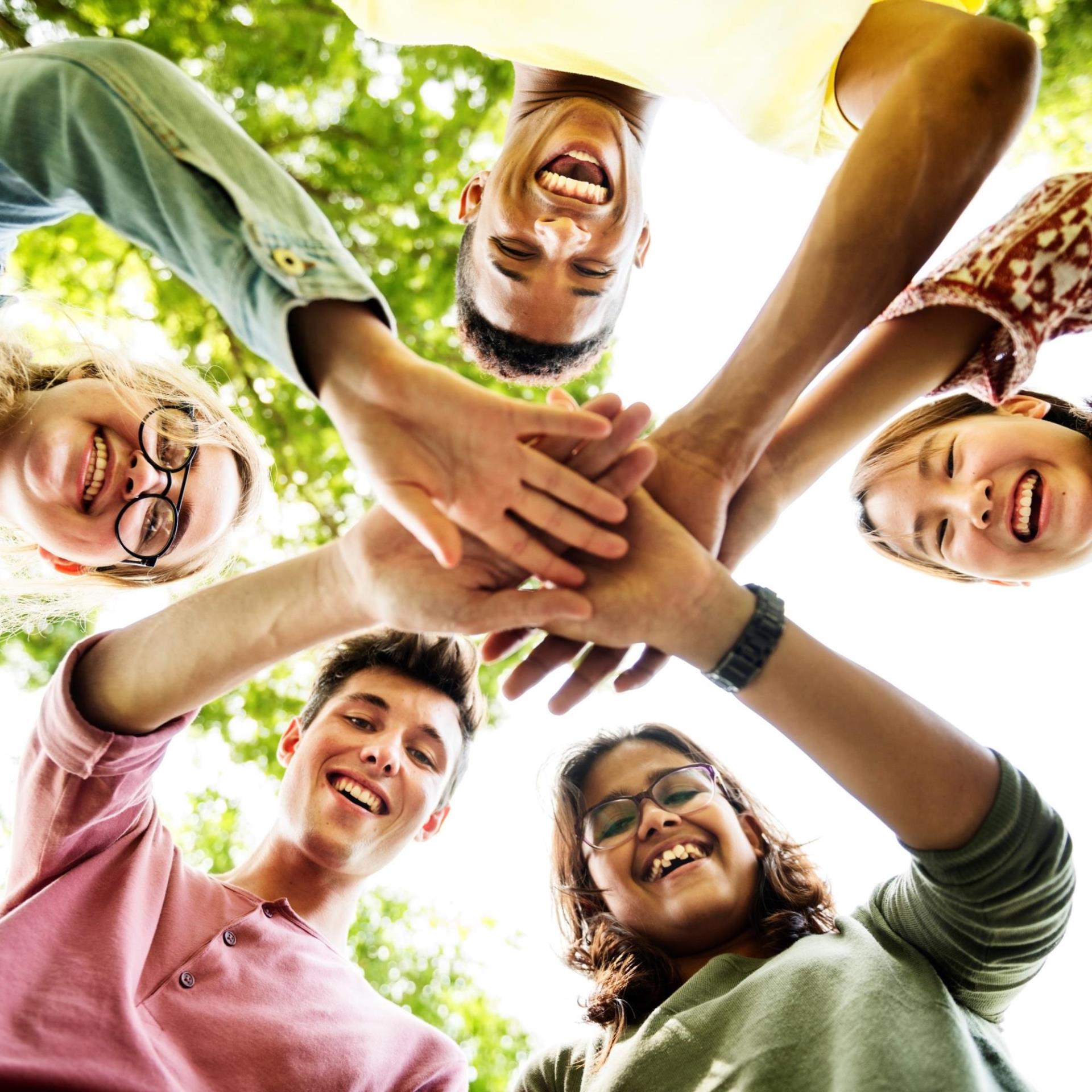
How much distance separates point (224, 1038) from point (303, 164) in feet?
14.2

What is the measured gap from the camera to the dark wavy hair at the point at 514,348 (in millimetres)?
3635

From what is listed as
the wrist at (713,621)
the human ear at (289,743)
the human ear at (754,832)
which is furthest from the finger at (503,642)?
the human ear at (289,743)

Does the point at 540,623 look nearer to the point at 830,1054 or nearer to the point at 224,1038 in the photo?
the point at 830,1054

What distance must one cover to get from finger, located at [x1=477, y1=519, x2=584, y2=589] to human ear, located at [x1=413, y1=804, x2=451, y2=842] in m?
1.76

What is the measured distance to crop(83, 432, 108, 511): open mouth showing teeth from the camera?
8.97 feet

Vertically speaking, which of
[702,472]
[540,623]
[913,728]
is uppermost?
[702,472]

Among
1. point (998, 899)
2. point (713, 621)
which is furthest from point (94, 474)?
point (998, 899)

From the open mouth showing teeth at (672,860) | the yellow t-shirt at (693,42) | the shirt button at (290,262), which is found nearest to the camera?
the shirt button at (290,262)

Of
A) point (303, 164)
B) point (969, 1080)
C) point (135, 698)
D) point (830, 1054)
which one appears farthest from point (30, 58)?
point (303, 164)

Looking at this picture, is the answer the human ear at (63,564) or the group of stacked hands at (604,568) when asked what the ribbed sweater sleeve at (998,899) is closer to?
the group of stacked hands at (604,568)

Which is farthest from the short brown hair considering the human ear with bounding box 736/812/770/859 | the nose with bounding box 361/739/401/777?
the human ear with bounding box 736/812/770/859

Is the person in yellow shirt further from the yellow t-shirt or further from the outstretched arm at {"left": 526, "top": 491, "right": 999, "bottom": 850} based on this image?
the outstretched arm at {"left": 526, "top": 491, "right": 999, "bottom": 850}

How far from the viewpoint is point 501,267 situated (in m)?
3.34

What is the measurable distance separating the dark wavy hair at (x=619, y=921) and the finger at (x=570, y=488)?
4.58 ft
